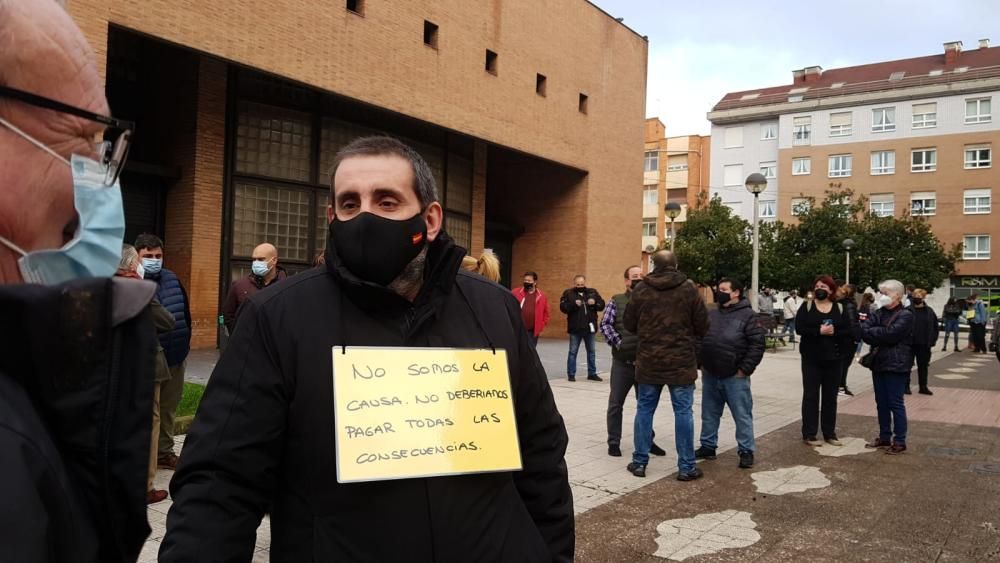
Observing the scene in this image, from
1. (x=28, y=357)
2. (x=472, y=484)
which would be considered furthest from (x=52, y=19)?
(x=472, y=484)

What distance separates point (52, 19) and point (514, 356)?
4.83 feet

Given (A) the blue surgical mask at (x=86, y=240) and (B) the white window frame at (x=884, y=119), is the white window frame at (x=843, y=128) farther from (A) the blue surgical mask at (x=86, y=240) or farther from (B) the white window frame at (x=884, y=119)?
(A) the blue surgical mask at (x=86, y=240)

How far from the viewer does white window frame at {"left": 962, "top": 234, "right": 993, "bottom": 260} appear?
46500mm

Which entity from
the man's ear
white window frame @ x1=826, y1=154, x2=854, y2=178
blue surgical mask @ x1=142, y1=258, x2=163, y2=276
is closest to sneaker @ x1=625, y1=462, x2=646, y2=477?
blue surgical mask @ x1=142, y1=258, x2=163, y2=276

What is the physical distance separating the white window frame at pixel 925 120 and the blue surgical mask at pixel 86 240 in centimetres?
5564

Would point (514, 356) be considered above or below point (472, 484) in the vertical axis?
above

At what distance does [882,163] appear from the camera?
1964 inches

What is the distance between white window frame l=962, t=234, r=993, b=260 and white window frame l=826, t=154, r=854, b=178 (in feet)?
27.7

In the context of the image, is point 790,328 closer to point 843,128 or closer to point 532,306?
point 532,306

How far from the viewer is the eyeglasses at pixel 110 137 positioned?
3.42 ft

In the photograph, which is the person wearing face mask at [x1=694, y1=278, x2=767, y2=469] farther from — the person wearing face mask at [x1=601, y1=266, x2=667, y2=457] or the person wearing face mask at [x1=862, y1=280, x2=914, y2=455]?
the person wearing face mask at [x1=862, y1=280, x2=914, y2=455]

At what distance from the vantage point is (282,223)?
54.4 ft

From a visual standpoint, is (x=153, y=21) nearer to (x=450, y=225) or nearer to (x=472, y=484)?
(x=450, y=225)

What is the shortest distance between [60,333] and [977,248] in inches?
2198
